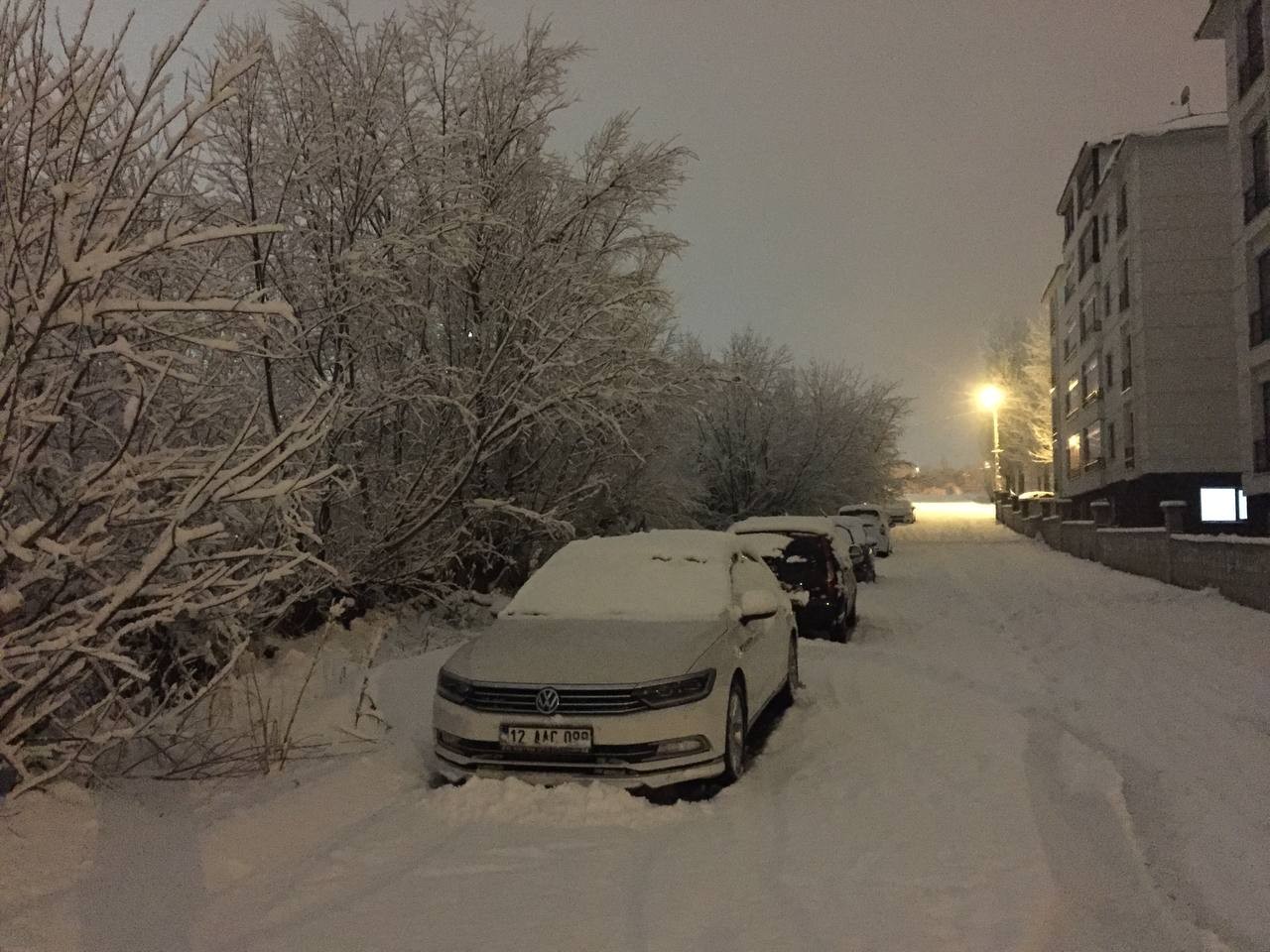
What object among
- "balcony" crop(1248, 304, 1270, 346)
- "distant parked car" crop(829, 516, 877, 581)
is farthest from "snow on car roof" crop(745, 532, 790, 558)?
"balcony" crop(1248, 304, 1270, 346)

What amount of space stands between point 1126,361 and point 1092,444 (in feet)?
25.5

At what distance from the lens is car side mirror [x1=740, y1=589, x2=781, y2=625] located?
648 centimetres

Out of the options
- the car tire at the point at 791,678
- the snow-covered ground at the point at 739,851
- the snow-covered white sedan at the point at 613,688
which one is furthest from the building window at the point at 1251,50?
the snow-covered white sedan at the point at 613,688

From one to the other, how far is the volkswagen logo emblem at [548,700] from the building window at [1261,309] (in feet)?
81.8

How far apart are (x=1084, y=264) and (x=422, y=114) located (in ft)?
125

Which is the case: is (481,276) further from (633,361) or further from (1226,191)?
(1226,191)

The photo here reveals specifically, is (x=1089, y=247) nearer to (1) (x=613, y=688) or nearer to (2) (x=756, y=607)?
(2) (x=756, y=607)

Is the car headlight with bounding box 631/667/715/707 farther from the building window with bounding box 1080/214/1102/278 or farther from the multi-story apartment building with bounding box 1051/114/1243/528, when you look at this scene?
the building window with bounding box 1080/214/1102/278

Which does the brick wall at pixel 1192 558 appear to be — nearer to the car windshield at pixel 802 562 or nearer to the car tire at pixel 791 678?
the car windshield at pixel 802 562

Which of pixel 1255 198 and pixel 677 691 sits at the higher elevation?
pixel 1255 198

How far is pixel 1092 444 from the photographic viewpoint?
42031 millimetres

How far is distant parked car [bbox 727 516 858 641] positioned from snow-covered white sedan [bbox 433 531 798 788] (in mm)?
5175

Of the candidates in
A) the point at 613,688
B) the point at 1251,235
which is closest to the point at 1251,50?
the point at 1251,235

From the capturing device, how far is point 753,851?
450 cm
